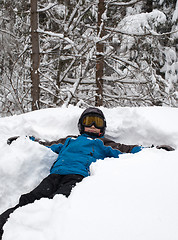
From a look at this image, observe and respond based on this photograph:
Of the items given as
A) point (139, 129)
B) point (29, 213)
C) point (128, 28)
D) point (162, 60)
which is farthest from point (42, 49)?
point (29, 213)

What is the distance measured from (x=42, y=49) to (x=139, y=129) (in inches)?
206

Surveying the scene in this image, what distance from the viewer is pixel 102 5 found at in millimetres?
6715

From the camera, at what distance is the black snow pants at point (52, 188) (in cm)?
207

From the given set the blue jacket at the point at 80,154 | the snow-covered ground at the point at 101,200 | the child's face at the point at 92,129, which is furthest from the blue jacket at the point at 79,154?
the snow-covered ground at the point at 101,200

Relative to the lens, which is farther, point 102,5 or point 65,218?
point 102,5

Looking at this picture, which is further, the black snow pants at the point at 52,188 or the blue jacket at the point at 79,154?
the blue jacket at the point at 79,154

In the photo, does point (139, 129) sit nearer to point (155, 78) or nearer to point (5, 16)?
point (155, 78)

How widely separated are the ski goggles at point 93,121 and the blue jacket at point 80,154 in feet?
0.65

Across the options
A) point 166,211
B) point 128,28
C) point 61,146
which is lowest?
point 61,146

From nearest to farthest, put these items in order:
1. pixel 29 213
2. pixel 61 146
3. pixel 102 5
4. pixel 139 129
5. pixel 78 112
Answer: pixel 29 213
pixel 61 146
pixel 139 129
pixel 78 112
pixel 102 5

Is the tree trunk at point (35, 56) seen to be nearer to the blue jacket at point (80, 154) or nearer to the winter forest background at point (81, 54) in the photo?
the winter forest background at point (81, 54)

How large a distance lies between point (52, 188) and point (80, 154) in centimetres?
61

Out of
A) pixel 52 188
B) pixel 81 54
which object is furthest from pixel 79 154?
pixel 81 54

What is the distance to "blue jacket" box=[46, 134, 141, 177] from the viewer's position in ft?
A: 8.41
